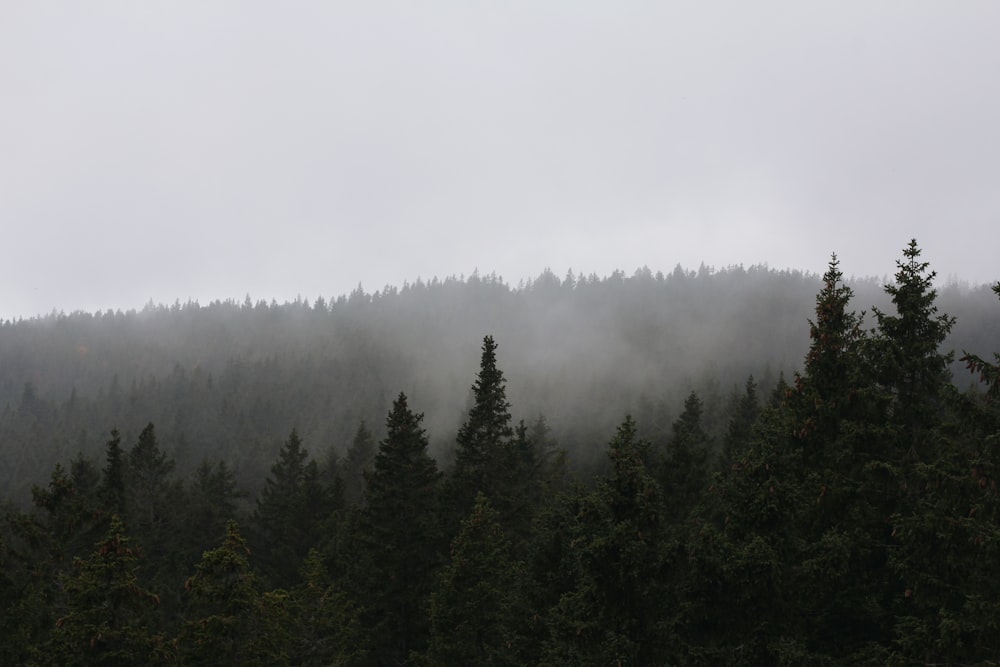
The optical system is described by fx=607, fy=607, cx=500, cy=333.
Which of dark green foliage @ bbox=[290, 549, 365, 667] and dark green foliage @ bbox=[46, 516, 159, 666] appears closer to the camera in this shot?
dark green foliage @ bbox=[46, 516, 159, 666]

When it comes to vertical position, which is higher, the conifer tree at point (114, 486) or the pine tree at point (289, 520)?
the conifer tree at point (114, 486)

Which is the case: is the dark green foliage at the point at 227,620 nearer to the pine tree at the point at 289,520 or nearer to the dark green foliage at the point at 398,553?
the dark green foliage at the point at 398,553

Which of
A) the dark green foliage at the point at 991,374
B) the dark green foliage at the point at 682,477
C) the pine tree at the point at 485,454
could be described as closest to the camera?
the dark green foliage at the point at 991,374

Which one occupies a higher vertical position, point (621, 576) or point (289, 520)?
point (621, 576)

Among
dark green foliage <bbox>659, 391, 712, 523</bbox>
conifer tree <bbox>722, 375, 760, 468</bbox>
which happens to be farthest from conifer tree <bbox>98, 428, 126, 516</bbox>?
conifer tree <bbox>722, 375, 760, 468</bbox>

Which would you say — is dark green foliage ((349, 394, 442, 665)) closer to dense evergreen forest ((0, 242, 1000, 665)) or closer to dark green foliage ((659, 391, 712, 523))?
dense evergreen forest ((0, 242, 1000, 665))

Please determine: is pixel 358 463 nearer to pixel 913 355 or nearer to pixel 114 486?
pixel 114 486

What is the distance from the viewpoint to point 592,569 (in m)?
13.1

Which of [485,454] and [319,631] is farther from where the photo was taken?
[485,454]

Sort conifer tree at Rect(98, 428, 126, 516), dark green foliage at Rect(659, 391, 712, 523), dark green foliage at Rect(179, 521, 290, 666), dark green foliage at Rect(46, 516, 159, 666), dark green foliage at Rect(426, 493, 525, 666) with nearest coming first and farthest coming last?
dark green foliage at Rect(46, 516, 159, 666), dark green foliage at Rect(179, 521, 290, 666), dark green foliage at Rect(426, 493, 525, 666), dark green foliage at Rect(659, 391, 712, 523), conifer tree at Rect(98, 428, 126, 516)

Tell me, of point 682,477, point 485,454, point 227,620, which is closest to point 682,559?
point 227,620

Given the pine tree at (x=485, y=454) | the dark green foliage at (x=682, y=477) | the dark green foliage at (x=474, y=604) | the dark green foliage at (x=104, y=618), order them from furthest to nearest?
the pine tree at (x=485, y=454), the dark green foliage at (x=682, y=477), the dark green foliage at (x=474, y=604), the dark green foliage at (x=104, y=618)

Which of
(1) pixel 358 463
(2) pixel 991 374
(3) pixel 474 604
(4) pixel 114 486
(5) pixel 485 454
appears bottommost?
(3) pixel 474 604

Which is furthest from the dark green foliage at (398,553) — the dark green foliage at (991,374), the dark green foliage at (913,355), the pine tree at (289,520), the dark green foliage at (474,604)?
the dark green foliage at (991,374)
